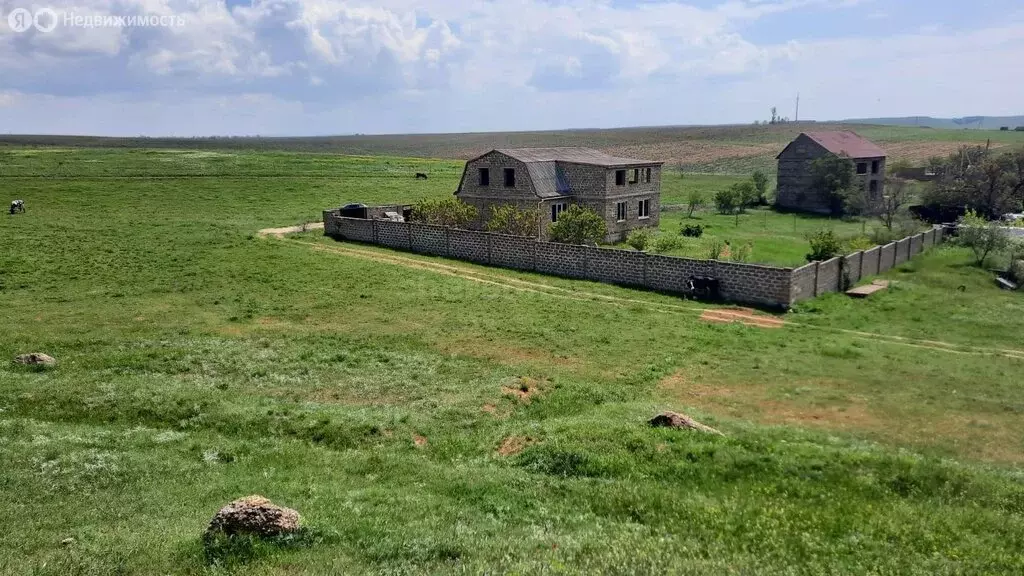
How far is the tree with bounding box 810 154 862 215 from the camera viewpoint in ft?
186

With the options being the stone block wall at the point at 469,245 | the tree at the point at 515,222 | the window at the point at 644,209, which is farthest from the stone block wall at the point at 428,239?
the window at the point at 644,209

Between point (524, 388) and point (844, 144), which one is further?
point (844, 144)

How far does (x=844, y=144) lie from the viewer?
204ft

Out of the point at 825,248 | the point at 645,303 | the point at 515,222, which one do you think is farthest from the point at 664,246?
the point at 645,303

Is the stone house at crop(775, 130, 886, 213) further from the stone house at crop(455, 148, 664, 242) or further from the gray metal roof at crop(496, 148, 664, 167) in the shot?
the stone house at crop(455, 148, 664, 242)

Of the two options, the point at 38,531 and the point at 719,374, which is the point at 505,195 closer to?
the point at 719,374

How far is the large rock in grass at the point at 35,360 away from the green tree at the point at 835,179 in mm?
54599

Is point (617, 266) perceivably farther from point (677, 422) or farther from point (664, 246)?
point (677, 422)

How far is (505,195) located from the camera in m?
42.7

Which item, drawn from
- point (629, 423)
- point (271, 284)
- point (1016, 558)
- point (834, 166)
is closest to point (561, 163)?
point (271, 284)

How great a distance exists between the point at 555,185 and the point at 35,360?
30.4 meters

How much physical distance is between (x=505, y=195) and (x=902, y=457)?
32.0m

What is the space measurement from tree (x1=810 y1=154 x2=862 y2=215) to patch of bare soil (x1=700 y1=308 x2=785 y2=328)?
3475 centimetres

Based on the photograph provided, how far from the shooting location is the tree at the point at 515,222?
38344 millimetres
